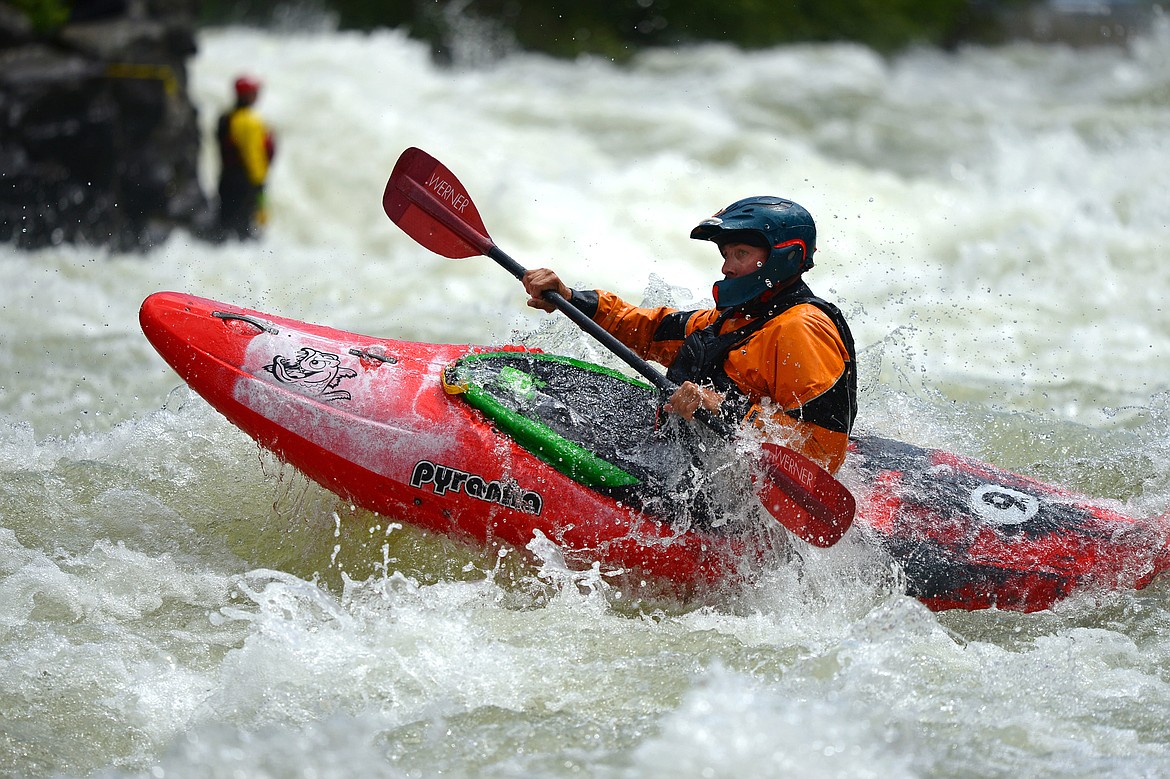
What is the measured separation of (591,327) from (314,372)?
88 centimetres

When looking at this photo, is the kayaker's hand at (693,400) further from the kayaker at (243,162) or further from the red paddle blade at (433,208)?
the kayaker at (243,162)

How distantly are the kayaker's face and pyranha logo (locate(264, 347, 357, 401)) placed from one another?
1.22 m

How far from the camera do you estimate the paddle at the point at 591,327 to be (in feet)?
11.2

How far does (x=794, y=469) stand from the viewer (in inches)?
135

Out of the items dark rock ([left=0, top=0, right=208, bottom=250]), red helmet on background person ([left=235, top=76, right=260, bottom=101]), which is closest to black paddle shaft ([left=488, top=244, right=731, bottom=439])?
red helmet on background person ([left=235, top=76, right=260, bottom=101])

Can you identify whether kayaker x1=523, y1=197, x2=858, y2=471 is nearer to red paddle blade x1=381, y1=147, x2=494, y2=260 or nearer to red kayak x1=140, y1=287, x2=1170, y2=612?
red kayak x1=140, y1=287, x2=1170, y2=612

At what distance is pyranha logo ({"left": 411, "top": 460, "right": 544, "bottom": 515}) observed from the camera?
3.57m

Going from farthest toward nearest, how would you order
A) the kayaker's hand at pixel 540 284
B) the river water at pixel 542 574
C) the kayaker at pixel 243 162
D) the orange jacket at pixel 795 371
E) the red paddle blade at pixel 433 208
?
1. the kayaker at pixel 243 162
2. the red paddle blade at pixel 433 208
3. the kayaker's hand at pixel 540 284
4. the orange jacket at pixel 795 371
5. the river water at pixel 542 574

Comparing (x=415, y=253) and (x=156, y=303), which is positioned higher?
(x=156, y=303)

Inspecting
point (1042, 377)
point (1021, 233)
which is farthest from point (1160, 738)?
point (1021, 233)

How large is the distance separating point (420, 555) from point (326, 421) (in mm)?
526

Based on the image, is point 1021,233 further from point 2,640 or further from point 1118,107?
point 2,640

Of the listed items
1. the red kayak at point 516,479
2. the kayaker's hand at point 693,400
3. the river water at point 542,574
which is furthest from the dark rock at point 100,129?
the kayaker's hand at point 693,400

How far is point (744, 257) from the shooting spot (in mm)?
3598
